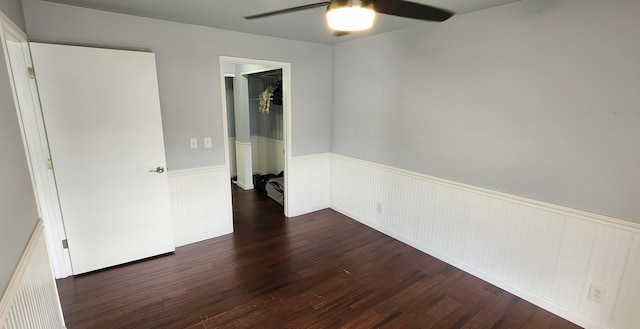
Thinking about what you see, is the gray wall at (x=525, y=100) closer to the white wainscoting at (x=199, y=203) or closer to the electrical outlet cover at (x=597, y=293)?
the electrical outlet cover at (x=597, y=293)

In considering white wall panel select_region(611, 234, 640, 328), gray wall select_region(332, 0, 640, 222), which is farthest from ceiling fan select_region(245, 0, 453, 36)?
white wall panel select_region(611, 234, 640, 328)

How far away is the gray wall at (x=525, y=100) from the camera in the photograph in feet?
6.07

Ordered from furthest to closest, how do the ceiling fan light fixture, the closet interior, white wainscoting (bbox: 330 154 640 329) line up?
the closet interior → white wainscoting (bbox: 330 154 640 329) → the ceiling fan light fixture

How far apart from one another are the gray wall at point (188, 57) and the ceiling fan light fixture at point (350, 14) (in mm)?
2048

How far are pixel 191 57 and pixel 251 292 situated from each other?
2.36 metres

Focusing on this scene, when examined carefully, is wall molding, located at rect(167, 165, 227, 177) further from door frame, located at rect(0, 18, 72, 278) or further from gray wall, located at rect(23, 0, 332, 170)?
door frame, located at rect(0, 18, 72, 278)

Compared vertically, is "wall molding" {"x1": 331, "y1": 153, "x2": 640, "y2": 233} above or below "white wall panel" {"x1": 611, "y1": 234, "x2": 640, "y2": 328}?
above

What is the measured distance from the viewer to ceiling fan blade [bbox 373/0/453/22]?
1.48 meters

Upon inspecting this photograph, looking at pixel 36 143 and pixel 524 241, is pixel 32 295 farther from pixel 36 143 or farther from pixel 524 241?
pixel 524 241

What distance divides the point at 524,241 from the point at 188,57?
11.5 ft

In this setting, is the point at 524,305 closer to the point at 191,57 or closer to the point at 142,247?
the point at 142,247

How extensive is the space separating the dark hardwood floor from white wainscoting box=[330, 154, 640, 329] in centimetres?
13

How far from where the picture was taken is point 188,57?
2.96 metres

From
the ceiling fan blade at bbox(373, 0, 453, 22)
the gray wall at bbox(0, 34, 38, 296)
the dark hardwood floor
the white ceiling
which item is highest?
the white ceiling
